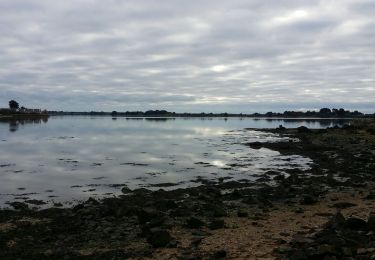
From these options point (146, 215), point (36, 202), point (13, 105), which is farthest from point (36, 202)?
point (13, 105)

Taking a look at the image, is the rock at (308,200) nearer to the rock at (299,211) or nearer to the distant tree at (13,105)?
the rock at (299,211)

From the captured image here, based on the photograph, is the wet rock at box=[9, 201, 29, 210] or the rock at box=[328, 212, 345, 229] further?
the wet rock at box=[9, 201, 29, 210]

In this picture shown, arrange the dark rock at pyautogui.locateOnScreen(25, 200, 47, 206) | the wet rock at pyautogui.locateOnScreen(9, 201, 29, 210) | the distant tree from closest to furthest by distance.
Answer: the wet rock at pyautogui.locateOnScreen(9, 201, 29, 210), the dark rock at pyautogui.locateOnScreen(25, 200, 47, 206), the distant tree

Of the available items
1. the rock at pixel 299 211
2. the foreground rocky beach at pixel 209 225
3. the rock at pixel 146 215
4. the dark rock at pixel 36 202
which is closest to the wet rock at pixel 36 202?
the dark rock at pixel 36 202

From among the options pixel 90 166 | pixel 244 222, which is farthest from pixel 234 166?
pixel 244 222

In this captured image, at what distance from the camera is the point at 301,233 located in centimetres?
1188

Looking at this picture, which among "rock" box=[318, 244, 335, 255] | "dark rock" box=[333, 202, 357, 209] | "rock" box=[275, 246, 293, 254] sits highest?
"rock" box=[318, 244, 335, 255]

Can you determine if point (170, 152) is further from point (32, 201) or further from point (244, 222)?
point (244, 222)

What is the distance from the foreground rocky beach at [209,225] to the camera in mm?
10586

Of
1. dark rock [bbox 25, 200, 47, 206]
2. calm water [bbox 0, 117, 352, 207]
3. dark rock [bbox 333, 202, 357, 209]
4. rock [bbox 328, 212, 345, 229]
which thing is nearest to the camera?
rock [bbox 328, 212, 345, 229]

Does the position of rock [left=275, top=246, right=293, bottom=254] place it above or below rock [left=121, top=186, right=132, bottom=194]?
above

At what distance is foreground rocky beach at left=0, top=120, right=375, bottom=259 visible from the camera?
1059 centimetres

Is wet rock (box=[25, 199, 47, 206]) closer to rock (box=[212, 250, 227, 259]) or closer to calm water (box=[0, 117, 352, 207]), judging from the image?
calm water (box=[0, 117, 352, 207])

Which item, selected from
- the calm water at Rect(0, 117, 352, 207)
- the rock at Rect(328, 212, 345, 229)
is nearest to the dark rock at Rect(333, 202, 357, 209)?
the rock at Rect(328, 212, 345, 229)
